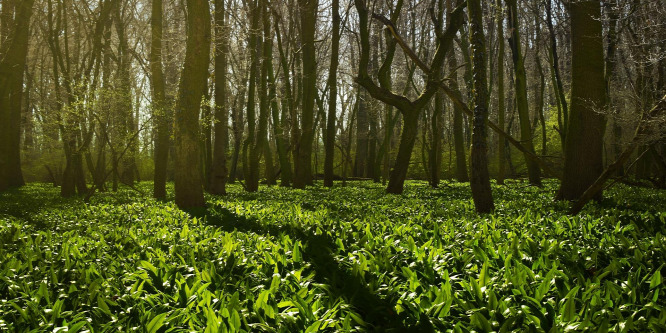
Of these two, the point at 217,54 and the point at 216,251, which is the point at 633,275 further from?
the point at 217,54

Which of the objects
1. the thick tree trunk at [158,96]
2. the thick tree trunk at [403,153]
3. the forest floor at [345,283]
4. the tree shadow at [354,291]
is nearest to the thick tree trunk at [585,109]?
the forest floor at [345,283]

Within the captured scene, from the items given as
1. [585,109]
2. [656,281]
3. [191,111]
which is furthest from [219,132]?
[656,281]

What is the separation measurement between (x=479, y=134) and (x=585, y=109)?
2.84 meters

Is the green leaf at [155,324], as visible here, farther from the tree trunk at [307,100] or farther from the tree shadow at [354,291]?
the tree trunk at [307,100]

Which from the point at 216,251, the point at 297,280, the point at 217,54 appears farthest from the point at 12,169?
the point at 297,280

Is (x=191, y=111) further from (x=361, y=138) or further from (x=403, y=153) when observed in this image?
(x=361, y=138)

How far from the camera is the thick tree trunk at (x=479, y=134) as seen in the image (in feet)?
25.3

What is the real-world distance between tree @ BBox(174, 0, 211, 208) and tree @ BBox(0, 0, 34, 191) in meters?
9.40

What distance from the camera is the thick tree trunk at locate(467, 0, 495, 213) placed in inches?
303

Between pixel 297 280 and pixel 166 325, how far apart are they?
100 centimetres

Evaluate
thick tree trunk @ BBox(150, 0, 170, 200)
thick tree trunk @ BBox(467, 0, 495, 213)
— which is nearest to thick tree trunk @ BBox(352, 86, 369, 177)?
thick tree trunk @ BBox(150, 0, 170, 200)

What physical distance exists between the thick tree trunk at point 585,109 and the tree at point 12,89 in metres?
17.0

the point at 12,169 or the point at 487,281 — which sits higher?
the point at 12,169

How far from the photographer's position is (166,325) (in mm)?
2514
